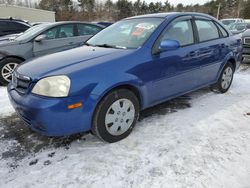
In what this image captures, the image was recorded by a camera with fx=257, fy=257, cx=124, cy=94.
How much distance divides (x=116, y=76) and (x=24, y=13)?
3254 centimetres

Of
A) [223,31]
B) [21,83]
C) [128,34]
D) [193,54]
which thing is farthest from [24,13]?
[21,83]

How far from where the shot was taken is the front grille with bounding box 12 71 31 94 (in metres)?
2.95

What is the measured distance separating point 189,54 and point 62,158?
7.98ft

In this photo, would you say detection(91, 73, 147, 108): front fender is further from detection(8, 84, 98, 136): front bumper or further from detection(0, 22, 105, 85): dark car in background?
detection(0, 22, 105, 85): dark car in background

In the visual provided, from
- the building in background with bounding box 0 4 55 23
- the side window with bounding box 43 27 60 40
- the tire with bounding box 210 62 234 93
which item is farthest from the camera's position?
the building in background with bounding box 0 4 55 23

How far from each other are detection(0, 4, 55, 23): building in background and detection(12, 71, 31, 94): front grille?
30.1m

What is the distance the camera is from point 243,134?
11.2ft

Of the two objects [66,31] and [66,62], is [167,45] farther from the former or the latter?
[66,31]

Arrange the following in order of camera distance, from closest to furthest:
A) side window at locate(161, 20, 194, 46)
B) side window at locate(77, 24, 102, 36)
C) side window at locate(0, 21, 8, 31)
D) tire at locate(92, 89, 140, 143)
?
tire at locate(92, 89, 140, 143) → side window at locate(161, 20, 194, 46) → side window at locate(77, 24, 102, 36) → side window at locate(0, 21, 8, 31)

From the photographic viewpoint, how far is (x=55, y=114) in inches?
105

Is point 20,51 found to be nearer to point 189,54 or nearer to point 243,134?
point 189,54

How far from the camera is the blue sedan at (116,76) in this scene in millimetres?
2746

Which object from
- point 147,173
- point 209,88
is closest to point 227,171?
point 147,173

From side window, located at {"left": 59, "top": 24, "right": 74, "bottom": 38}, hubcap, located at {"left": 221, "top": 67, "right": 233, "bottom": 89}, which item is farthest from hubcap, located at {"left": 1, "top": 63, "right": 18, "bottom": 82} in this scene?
hubcap, located at {"left": 221, "top": 67, "right": 233, "bottom": 89}
